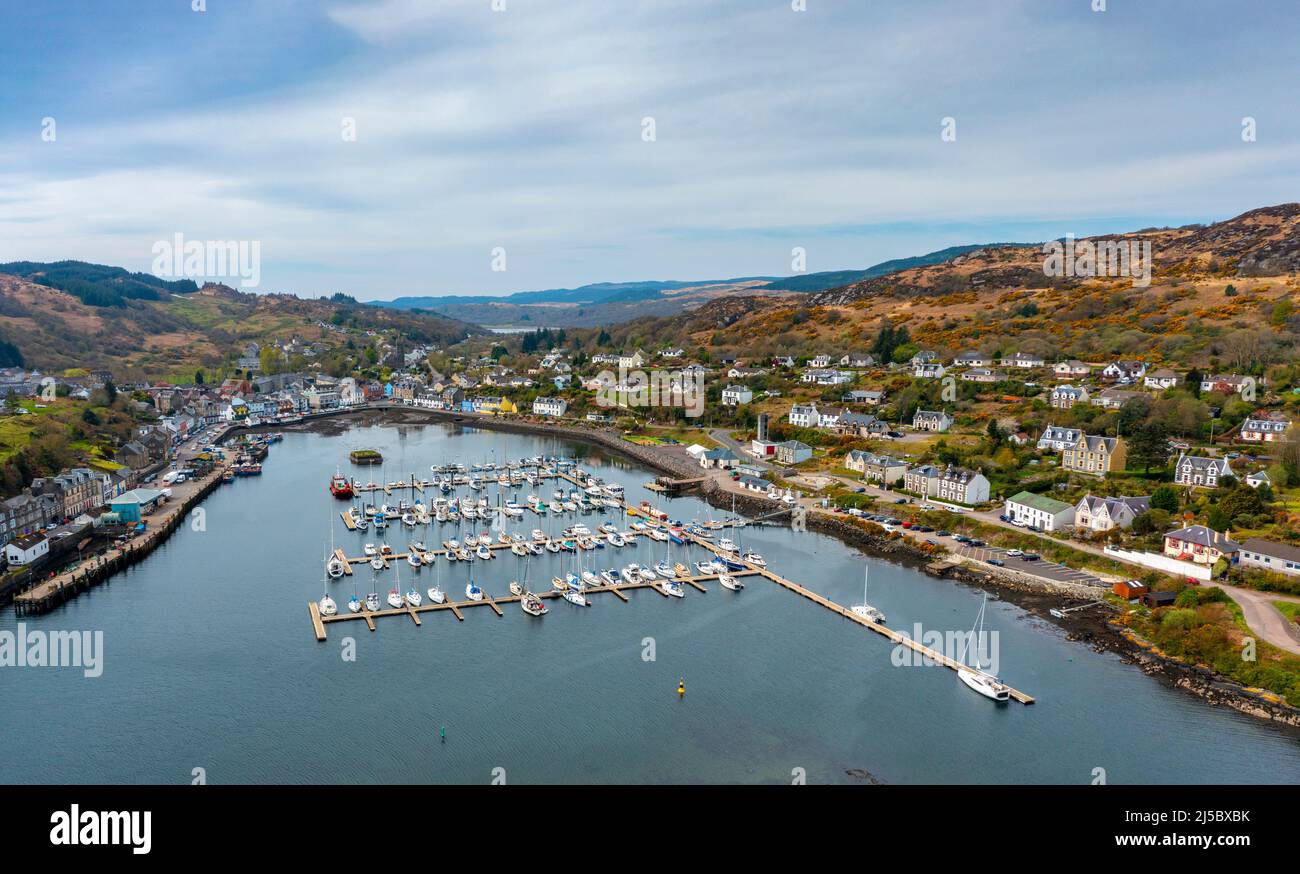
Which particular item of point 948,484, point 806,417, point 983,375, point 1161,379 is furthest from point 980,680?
point 983,375

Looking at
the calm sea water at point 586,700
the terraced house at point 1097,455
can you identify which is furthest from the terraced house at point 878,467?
the calm sea water at point 586,700

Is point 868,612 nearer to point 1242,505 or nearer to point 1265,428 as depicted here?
point 1242,505

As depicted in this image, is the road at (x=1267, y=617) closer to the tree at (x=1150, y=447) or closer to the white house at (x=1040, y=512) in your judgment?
the white house at (x=1040, y=512)

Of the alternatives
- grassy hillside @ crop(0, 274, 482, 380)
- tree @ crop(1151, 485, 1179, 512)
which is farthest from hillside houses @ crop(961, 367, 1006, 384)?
grassy hillside @ crop(0, 274, 482, 380)

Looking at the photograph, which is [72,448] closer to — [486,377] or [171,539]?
[171,539]

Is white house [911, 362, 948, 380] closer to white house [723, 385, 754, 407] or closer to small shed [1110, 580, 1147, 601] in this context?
white house [723, 385, 754, 407]
